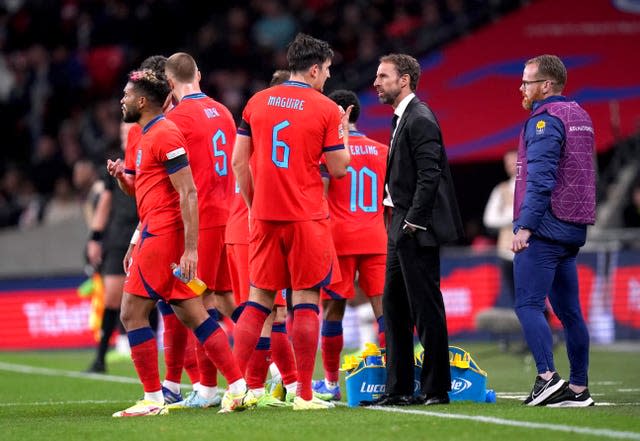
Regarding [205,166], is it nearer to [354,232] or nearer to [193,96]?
[193,96]

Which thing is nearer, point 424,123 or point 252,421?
point 252,421

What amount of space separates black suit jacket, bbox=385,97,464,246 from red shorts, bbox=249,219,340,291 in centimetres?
61

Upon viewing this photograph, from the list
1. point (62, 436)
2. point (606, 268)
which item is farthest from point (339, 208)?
point (606, 268)

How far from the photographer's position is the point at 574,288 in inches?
371

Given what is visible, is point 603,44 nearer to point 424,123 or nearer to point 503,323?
point 503,323

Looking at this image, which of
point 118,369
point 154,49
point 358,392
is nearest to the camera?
point 358,392

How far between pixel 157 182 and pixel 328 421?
6.77ft

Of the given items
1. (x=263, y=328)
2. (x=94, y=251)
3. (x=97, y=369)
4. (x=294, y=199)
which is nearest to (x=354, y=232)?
(x=263, y=328)

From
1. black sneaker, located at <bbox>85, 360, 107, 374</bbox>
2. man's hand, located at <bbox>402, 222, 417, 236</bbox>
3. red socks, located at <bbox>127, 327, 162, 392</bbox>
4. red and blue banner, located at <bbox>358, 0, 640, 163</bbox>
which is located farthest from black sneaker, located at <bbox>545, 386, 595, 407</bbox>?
red and blue banner, located at <bbox>358, 0, 640, 163</bbox>

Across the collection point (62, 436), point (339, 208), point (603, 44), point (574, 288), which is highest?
point (603, 44)

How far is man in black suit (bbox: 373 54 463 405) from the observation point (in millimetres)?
9297

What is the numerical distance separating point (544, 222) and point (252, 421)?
2.51 m

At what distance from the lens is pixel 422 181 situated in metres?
9.23

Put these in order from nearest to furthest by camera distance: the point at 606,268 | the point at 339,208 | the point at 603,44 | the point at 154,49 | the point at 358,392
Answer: the point at 358,392 < the point at 339,208 < the point at 606,268 < the point at 603,44 < the point at 154,49
